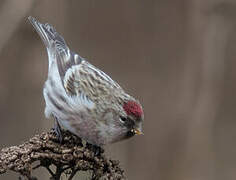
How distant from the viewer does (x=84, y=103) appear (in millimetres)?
3883

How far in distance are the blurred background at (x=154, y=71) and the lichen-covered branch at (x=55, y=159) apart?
226 centimetres

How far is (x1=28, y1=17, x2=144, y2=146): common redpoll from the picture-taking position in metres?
3.68

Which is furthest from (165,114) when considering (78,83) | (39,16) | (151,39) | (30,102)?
(78,83)

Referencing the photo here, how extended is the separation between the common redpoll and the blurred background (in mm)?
869

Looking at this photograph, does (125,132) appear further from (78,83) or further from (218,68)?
(218,68)

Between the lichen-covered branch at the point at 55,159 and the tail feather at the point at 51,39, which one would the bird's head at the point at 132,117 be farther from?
the tail feather at the point at 51,39

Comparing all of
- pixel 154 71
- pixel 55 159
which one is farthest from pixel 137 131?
pixel 154 71

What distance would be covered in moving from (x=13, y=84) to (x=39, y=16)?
1.43 metres

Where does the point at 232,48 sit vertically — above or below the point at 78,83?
above

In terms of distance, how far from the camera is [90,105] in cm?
388

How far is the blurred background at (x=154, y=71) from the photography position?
6086 mm

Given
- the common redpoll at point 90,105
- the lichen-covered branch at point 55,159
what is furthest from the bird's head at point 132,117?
the lichen-covered branch at point 55,159

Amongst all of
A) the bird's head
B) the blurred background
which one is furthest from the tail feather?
the bird's head

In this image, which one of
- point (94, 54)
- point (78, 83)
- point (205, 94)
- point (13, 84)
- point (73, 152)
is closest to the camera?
point (73, 152)
